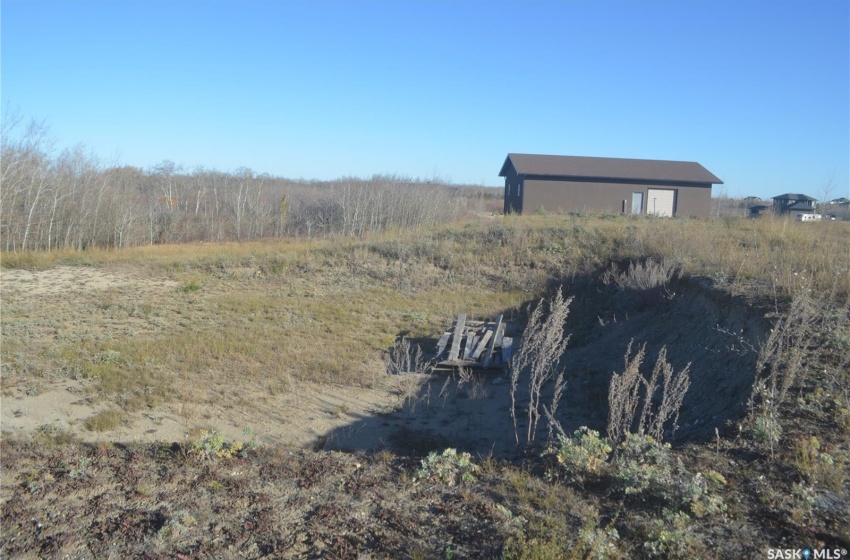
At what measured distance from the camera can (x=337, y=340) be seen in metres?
11.6

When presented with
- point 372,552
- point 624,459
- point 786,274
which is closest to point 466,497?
point 372,552

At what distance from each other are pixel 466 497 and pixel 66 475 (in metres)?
3.13

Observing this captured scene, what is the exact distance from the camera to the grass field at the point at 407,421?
3627 mm

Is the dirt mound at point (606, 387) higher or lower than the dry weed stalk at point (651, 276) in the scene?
lower

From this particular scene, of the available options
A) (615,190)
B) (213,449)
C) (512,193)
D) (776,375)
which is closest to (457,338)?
(776,375)

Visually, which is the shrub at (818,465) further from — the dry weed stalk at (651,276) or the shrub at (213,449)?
the dry weed stalk at (651,276)

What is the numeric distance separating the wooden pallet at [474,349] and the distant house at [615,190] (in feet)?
68.1

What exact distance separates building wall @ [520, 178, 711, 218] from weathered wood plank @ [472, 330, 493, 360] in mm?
20920

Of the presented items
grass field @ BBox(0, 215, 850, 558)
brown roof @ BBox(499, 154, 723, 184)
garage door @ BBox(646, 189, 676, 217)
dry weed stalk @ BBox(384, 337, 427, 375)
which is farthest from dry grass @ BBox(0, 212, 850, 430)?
garage door @ BBox(646, 189, 676, 217)

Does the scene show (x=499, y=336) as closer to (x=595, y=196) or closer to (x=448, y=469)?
(x=448, y=469)

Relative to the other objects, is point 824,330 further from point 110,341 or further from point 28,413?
A: point 110,341

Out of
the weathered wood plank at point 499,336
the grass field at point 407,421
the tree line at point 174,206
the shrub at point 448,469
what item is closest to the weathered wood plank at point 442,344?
the grass field at point 407,421

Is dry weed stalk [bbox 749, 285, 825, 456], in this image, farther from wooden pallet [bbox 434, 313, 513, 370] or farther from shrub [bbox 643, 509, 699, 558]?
wooden pallet [bbox 434, 313, 513, 370]

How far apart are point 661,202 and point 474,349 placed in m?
24.7
